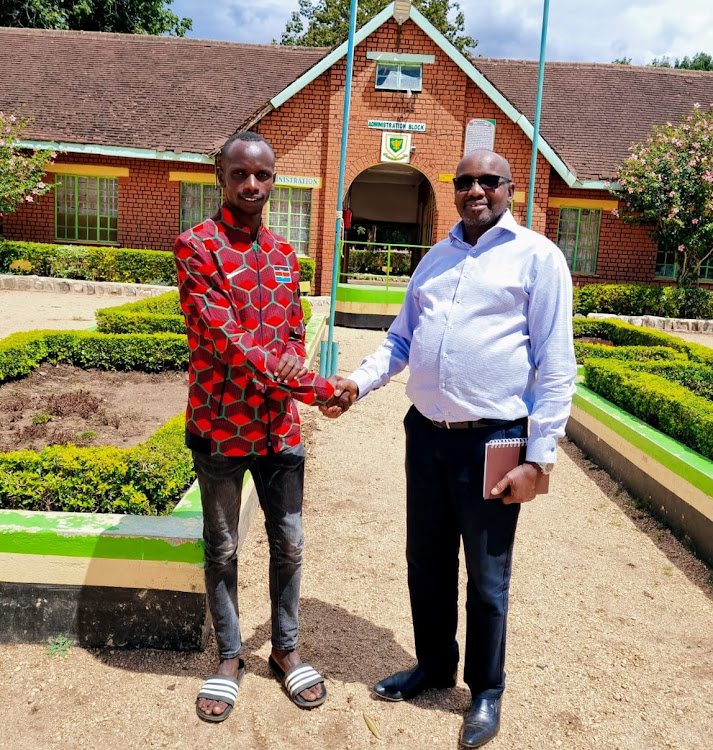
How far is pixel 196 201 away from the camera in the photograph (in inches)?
731

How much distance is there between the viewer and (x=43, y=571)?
326 centimetres

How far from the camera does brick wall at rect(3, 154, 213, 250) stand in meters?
18.3

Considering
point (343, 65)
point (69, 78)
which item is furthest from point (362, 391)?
point (69, 78)

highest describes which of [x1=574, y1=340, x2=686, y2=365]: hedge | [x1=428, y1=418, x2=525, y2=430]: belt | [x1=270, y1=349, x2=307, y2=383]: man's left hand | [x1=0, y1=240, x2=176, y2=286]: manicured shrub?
[x1=270, y1=349, x2=307, y2=383]: man's left hand

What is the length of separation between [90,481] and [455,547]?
1748 mm

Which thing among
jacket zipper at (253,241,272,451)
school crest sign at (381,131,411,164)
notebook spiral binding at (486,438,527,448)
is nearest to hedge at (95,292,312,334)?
jacket zipper at (253,241,272,451)

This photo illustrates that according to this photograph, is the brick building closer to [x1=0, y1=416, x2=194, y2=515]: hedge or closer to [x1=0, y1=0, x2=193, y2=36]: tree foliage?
[x1=0, y1=0, x2=193, y2=36]: tree foliage

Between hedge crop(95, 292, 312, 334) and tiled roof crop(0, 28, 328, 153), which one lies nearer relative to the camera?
hedge crop(95, 292, 312, 334)

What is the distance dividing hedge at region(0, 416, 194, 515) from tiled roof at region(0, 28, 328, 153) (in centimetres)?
1486

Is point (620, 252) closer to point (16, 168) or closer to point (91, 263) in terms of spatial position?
point (91, 263)

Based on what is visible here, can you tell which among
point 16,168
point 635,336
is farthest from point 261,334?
point 16,168

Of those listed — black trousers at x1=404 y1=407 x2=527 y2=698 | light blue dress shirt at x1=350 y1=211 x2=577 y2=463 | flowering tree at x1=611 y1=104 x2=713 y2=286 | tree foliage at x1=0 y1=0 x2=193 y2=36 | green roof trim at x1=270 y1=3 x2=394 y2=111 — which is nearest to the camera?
light blue dress shirt at x1=350 y1=211 x2=577 y2=463

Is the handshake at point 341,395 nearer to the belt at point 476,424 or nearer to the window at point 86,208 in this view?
the belt at point 476,424

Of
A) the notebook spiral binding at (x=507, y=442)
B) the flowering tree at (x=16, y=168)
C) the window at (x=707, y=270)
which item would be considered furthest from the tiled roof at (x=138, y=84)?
the notebook spiral binding at (x=507, y=442)
